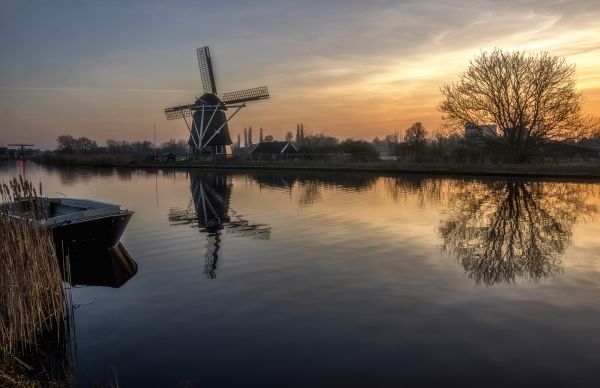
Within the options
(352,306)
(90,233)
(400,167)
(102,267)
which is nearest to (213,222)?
(90,233)

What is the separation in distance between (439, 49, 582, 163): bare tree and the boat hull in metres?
38.8

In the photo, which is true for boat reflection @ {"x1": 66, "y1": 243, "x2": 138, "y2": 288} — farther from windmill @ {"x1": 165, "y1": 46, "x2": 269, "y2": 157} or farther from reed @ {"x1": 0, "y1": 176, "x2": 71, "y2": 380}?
windmill @ {"x1": 165, "y1": 46, "x2": 269, "y2": 157}

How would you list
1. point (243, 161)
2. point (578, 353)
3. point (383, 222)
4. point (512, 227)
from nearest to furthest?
1. point (578, 353)
2. point (512, 227)
3. point (383, 222)
4. point (243, 161)

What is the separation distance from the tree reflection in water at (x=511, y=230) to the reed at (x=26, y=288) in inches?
332

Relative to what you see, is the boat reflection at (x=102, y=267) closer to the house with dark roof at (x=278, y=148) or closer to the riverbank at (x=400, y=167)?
the riverbank at (x=400, y=167)

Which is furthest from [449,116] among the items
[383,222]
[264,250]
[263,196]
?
[264,250]

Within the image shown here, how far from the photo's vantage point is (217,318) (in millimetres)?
7719

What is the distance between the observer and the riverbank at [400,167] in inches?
1455

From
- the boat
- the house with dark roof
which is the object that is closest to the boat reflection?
the boat

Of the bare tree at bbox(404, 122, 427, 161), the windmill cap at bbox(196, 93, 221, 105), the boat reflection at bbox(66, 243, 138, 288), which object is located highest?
the windmill cap at bbox(196, 93, 221, 105)

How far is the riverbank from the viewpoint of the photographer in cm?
Result: 3697

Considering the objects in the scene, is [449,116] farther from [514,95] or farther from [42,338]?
[42,338]

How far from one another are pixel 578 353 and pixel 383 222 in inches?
439

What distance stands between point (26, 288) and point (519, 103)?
4400 cm
